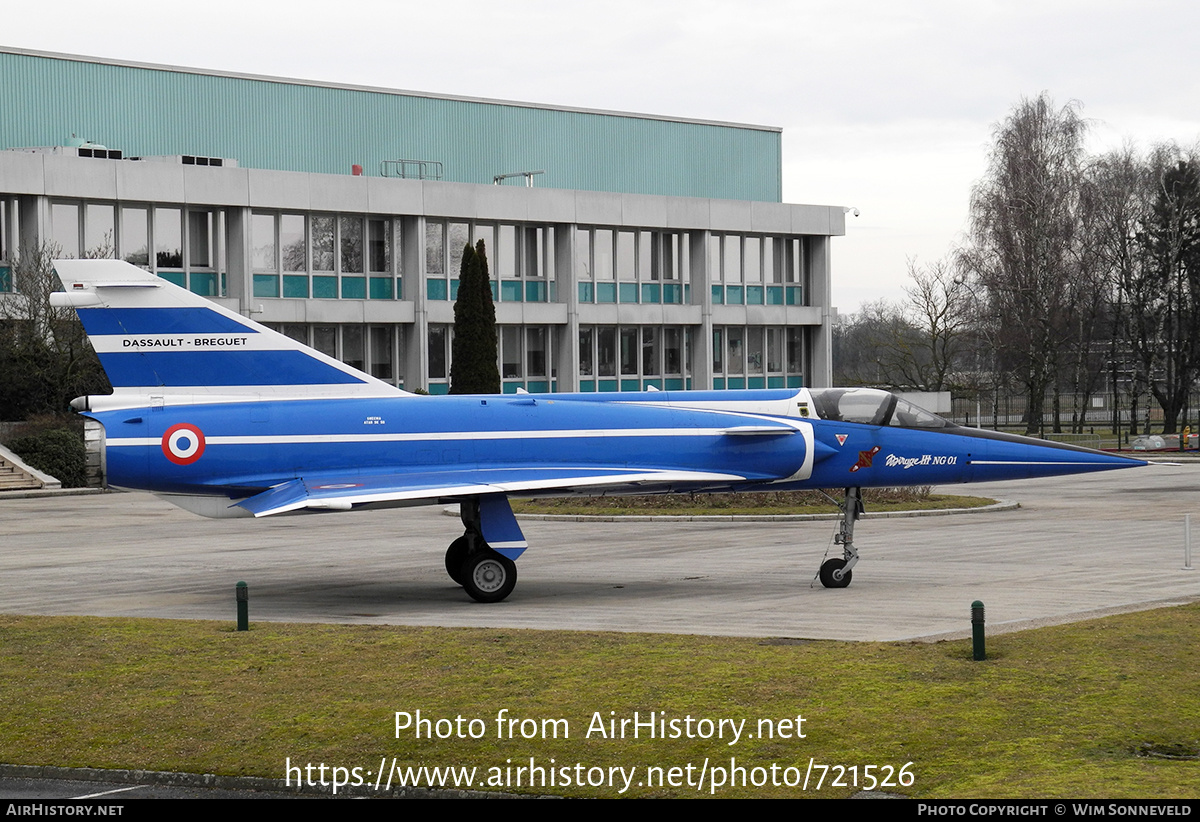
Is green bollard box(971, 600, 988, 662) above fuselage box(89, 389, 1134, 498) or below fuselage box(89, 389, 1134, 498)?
below

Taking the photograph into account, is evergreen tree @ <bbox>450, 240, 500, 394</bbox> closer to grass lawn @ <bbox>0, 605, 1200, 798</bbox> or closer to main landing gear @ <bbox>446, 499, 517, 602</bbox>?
main landing gear @ <bbox>446, 499, 517, 602</bbox>

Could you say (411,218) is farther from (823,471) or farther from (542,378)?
(823,471)

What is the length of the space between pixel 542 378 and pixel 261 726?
149 ft

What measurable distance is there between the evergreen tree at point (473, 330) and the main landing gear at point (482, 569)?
86.7 ft

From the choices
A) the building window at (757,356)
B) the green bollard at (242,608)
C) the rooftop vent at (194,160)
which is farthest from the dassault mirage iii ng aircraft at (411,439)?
the building window at (757,356)

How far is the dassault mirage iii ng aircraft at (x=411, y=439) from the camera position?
1744cm

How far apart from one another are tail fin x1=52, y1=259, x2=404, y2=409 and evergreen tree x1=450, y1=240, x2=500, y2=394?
26.1 metres

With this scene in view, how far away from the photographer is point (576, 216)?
2178 inches

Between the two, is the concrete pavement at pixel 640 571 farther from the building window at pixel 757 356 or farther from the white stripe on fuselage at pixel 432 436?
the building window at pixel 757 356

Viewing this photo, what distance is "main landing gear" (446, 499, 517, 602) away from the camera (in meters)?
17.5

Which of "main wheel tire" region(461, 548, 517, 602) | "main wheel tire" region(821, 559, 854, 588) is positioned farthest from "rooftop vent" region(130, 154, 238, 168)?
"main wheel tire" region(821, 559, 854, 588)

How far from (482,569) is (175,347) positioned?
4846 millimetres

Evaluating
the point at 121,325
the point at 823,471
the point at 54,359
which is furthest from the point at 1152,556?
the point at 54,359

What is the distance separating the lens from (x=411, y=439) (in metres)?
17.9
